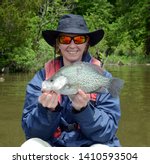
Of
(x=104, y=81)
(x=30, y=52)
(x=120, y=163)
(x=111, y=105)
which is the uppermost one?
(x=104, y=81)

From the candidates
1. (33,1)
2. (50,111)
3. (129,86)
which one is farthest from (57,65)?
(33,1)

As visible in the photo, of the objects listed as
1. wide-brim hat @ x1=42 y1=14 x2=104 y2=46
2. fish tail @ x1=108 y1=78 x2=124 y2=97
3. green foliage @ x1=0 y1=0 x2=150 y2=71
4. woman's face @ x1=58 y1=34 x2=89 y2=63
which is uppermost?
wide-brim hat @ x1=42 y1=14 x2=104 y2=46

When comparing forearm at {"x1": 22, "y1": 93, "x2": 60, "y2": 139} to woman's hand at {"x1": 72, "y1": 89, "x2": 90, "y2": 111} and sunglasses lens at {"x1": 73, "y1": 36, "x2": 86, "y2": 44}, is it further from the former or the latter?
sunglasses lens at {"x1": 73, "y1": 36, "x2": 86, "y2": 44}

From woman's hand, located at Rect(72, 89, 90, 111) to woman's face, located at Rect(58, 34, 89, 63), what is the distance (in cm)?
45

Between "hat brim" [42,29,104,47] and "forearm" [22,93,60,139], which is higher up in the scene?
"hat brim" [42,29,104,47]

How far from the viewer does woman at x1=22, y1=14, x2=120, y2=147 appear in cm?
332

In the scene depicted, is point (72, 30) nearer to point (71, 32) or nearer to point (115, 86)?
point (71, 32)

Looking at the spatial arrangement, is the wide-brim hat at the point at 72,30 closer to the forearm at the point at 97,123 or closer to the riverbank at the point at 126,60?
the forearm at the point at 97,123

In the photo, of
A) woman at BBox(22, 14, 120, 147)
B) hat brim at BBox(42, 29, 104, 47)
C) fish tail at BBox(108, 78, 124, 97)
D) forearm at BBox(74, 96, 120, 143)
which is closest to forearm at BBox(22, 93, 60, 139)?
woman at BBox(22, 14, 120, 147)

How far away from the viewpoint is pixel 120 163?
309 centimetres

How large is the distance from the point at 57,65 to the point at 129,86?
429 inches

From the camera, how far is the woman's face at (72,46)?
3520 mm

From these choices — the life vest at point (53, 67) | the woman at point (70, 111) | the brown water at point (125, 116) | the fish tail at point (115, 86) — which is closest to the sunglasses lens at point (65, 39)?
the woman at point (70, 111)

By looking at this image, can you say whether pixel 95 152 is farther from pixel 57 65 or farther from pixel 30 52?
pixel 30 52
